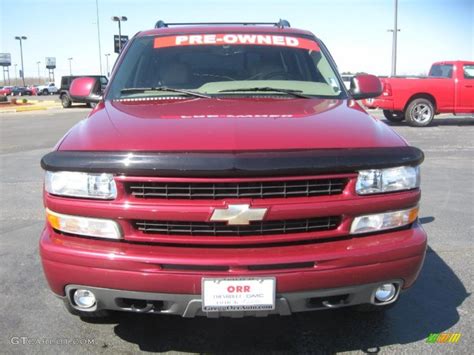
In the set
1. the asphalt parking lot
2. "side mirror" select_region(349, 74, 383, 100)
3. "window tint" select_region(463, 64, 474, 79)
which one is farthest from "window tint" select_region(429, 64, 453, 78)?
"side mirror" select_region(349, 74, 383, 100)

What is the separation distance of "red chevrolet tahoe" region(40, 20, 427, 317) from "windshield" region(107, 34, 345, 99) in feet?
3.25

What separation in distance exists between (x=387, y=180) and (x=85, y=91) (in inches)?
106

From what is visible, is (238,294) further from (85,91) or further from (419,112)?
(419,112)

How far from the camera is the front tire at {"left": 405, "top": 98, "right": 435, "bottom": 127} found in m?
15.0

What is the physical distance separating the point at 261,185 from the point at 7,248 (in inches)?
130

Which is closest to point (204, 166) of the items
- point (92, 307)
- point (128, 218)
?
point (128, 218)

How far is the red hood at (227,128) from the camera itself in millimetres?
2504

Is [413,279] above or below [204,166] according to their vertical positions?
below

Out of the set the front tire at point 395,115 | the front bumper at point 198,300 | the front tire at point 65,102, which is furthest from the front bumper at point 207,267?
the front tire at point 65,102

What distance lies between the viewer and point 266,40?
13.7 ft

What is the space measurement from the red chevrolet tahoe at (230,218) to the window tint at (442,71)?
1399cm

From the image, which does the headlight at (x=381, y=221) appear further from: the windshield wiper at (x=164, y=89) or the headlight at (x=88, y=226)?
the windshield wiper at (x=164, y=89)

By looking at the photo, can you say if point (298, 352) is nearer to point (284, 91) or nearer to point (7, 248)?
point (284, 91)

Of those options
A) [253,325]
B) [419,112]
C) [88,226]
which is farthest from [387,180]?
[419,112]
